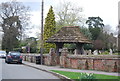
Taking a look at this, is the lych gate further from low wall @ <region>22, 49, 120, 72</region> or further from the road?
the road

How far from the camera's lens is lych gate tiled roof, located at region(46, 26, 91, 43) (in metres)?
29.5

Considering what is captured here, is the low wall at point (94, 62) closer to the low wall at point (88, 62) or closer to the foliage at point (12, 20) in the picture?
the low wall at point (88, 62)

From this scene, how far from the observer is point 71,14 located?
6059 cm

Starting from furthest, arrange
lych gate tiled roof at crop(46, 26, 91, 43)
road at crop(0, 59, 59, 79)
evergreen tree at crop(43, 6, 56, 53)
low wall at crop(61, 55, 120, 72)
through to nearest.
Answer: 1. evergreen tree at crop(43, 6, 56, 53)
2. lych gate tiled roof at crop(46, 26, 91, 43)
3. low wall at crop(61, 55, 120, 72)
4. road at crop(0, 59, 59, 79)

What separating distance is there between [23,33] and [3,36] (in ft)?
17.5

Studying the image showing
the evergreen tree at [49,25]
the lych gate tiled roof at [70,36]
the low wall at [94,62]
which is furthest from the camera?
the evergreen tree at [49,25]

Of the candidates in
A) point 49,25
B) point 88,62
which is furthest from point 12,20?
point 88,62

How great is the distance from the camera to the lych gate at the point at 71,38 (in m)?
29.5

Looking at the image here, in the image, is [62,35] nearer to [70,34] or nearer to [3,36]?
[70,34]

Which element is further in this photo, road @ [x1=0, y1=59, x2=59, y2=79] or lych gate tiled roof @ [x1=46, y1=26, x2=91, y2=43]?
lych gate tiled roof @ [x1=46, y1=26, x2=91, y2=43]

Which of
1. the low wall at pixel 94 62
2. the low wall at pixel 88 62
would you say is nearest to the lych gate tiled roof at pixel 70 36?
the low wall at pixel 88 62

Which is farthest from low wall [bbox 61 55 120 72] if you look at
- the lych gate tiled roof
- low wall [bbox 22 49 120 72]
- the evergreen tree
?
the evergreen tree

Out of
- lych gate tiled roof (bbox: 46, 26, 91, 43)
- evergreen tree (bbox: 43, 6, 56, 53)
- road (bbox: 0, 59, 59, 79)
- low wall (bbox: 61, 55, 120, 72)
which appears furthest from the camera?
evergreen tree (bbox: 43, 6, 56, 53)

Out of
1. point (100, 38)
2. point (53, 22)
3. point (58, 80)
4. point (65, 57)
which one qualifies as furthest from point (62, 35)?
point (100, 38)
